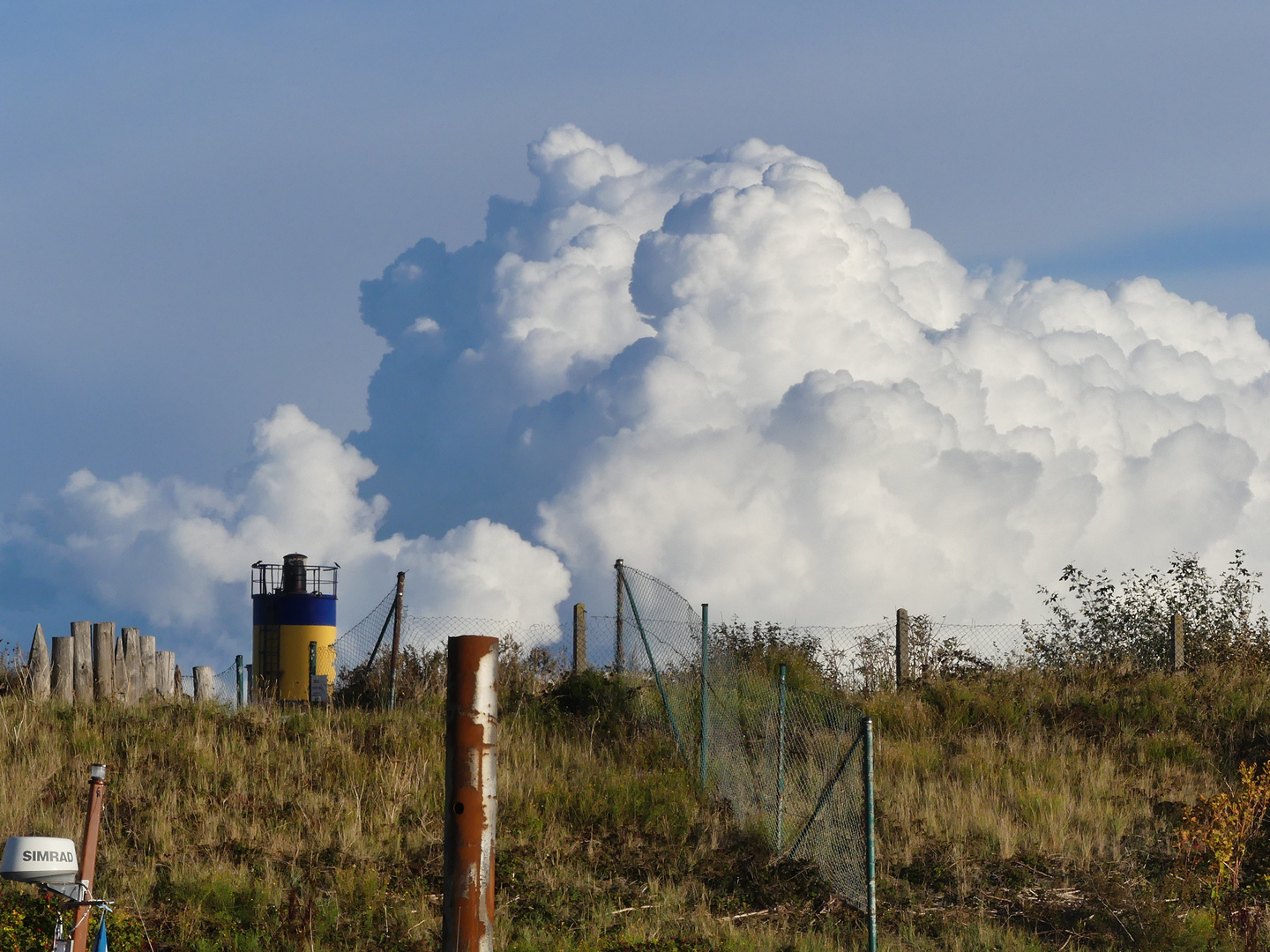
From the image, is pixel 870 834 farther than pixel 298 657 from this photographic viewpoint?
No

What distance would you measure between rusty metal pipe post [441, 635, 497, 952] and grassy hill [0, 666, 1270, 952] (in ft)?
13.0

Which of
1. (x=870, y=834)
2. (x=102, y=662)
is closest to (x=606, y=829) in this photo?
(x=870, y=834)

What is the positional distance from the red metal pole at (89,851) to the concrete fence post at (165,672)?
449 inches

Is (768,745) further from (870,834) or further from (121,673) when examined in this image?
(121,673)

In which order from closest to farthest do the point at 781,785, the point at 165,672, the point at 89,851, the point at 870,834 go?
the point at 89,851 < the point at 870,834 < the point at 781,785 < the point at 165,672

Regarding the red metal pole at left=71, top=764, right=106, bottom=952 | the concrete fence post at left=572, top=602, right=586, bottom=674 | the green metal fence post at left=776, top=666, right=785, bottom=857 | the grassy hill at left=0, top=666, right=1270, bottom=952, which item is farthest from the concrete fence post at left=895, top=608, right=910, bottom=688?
the red metal pole at left=71, top=764, right=106, bottom=952

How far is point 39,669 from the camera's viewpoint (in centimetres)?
1645

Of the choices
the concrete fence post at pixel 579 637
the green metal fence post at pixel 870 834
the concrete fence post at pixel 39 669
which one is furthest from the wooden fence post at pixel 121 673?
the green metal fence post at pixel 870 834

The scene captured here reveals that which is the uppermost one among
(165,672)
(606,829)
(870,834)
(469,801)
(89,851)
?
(165,672)

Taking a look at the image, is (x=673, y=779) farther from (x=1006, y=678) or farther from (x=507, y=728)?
(x=1006, y=678)

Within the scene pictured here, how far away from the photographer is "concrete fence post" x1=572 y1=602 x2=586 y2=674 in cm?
2009

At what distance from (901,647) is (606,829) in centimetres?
905

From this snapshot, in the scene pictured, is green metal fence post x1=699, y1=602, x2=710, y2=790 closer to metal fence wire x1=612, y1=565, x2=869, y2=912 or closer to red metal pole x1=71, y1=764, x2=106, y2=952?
metal fence wire x1=612, y1=565, x2=869, y2=912

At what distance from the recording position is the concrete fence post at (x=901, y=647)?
19859 mm
